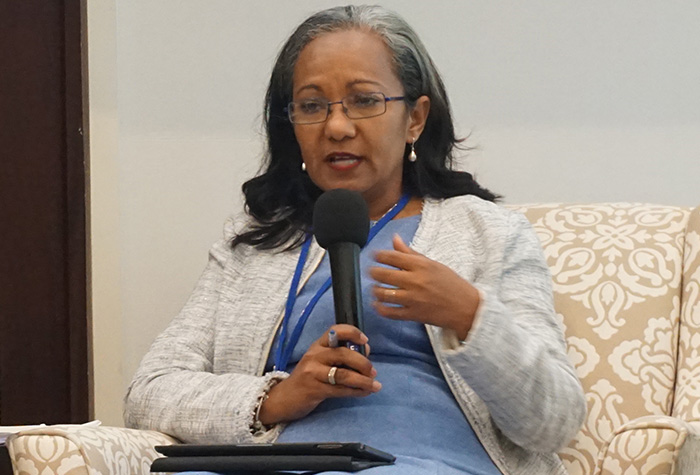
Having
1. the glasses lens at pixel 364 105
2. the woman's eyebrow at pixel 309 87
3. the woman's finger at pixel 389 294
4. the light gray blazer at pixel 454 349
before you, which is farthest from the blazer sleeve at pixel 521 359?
the woman's eyebrow at pixel 309 87

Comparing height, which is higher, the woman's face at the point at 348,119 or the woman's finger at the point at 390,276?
the woman's face at the point at 348,119

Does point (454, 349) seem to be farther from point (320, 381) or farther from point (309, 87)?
point (309, 87)

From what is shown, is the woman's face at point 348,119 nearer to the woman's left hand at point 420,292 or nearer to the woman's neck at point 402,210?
the woman's neck at point 402,210

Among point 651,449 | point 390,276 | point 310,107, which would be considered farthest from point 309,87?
point 651,449

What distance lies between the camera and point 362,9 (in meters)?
2.02

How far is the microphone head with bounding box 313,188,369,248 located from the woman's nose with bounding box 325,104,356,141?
0.30 metres

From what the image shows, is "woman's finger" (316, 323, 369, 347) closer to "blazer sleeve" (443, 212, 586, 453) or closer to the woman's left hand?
the woman's left hand

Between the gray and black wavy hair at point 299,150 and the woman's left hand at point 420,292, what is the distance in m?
0.51

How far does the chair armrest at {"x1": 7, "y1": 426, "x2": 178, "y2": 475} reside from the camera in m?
1.49

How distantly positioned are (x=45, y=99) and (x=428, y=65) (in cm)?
116

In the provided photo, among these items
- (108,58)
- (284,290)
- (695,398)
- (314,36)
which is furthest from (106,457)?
(108,58)

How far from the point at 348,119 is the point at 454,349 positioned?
535 mm

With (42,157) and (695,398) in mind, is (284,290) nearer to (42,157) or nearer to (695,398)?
(695,398)

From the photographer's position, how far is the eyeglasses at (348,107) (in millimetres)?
1892
